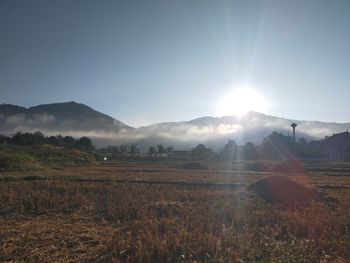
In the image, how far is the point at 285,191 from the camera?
1753 cm

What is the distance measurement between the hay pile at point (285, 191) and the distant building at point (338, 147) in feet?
272

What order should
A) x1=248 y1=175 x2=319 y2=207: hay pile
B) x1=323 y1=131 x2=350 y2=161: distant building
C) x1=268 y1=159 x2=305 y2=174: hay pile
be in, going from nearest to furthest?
x1=248 y1=175 x2=319 y2=207: hay pile
x1=268 y1=159 x2=305 y2=174: hay pile
x1=323 y1=131 x2=350 y2=161: distant building

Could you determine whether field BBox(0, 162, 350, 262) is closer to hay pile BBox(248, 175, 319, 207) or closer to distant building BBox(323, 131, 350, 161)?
hay pile BBox(248, 175, 319, 207)

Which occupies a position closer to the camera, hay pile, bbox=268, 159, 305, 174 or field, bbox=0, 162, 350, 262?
field, bbox=0, 162, 350, 262

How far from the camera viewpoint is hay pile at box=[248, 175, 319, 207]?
15666 millimetres

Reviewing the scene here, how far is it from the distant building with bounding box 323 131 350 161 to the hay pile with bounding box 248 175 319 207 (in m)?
82.9

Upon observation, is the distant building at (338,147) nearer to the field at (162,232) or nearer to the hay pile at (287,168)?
the hay pile at (287,168)

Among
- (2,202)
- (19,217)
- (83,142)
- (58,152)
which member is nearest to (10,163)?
(58,152)

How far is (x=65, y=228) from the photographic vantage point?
9.19 metres

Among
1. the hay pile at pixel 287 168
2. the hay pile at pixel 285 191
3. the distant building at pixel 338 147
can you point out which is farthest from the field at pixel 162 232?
the distant building at pixel 338 147

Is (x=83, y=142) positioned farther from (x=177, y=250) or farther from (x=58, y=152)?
(x=177, y=250)

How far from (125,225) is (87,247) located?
2.18 metres

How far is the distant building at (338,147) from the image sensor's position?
317 ft

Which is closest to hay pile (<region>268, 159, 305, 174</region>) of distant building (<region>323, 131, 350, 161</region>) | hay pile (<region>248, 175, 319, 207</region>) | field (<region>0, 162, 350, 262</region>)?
hay pile (<region>248, 175, 319, 207</region>)
